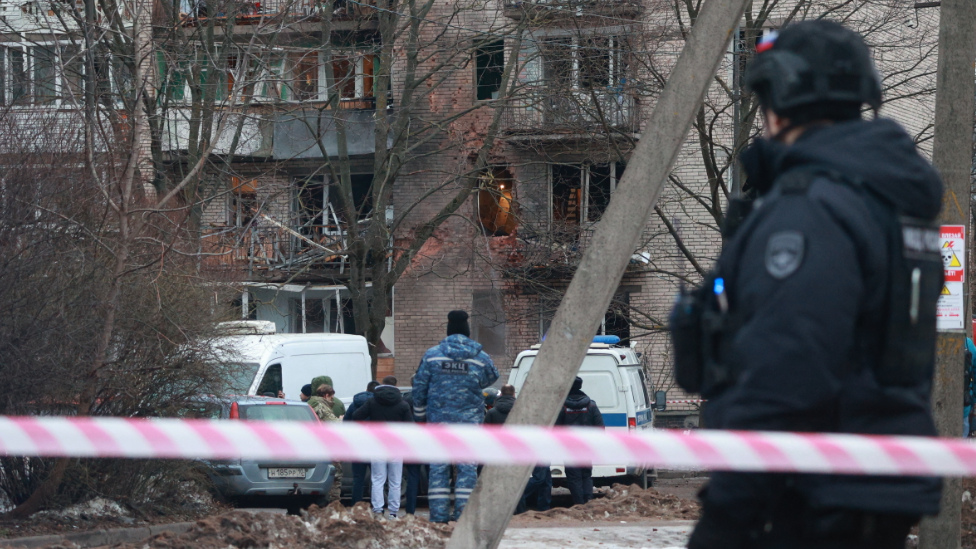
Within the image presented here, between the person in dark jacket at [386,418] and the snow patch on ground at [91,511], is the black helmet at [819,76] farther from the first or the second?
the person in dark jacket at [386,418]

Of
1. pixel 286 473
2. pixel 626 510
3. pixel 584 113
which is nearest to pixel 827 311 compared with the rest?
pixel 626 510

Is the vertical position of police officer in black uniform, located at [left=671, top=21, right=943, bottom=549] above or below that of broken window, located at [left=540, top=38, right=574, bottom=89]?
below

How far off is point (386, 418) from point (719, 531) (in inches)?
403

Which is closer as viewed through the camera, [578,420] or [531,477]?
[531,477]

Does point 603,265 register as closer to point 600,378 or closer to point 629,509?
point 629,509

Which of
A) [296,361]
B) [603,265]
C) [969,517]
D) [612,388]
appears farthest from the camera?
[296,361]

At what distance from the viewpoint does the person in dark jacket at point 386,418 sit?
12.3 m

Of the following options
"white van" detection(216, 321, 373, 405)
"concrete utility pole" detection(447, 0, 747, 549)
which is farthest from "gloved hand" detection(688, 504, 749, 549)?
"white van" detection(216, 321, 373, 405)

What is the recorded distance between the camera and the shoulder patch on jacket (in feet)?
6.97

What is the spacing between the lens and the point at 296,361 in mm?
16562

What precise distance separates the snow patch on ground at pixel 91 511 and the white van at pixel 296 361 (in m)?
3.79

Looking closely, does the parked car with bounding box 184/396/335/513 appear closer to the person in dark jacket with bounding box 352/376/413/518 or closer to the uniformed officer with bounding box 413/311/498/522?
the person in dark jacket with bounding box 352/376/413/518

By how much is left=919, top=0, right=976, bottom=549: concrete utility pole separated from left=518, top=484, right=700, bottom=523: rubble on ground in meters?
4.30

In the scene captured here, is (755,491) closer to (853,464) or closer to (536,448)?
(853,464)
